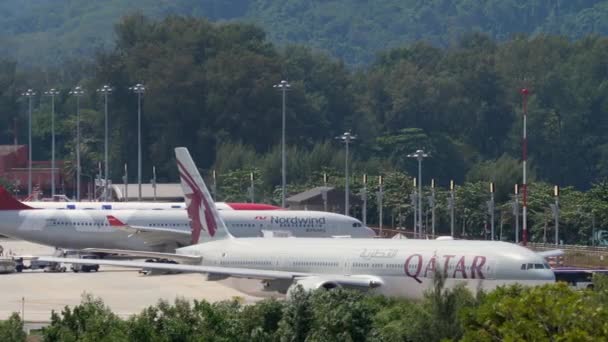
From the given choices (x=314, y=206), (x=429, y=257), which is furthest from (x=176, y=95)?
(x=429, y=257)

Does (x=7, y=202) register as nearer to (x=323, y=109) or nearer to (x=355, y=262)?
(x=355, y=262)

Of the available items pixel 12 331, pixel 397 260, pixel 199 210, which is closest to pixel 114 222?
pixel 199 210

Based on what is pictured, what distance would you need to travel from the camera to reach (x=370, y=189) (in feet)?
369

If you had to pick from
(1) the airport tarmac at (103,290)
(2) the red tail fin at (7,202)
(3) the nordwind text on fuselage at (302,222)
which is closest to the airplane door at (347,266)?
(1) the airport tarmac at (103,290)

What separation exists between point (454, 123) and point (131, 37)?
38.7 m

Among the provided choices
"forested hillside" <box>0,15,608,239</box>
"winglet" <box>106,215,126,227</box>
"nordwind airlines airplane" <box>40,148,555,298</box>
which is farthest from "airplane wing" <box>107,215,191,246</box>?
"forested hillside" <box>0,15,608,239</box>

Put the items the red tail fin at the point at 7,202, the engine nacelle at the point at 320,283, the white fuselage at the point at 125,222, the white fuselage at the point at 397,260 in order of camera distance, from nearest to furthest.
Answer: the white fuselage at the point at 397,260, the engine nacelle at the point at 320,283, the white fuselage at the point at 125,222, the red tail fin at the point at 7,202

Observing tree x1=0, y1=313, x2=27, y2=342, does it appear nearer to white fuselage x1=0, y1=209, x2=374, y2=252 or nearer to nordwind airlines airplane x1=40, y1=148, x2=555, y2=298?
nordwind airlines airplane x1=40, y1=148, x2=555, y2=298

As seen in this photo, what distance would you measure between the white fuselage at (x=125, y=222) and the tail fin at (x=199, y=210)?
19001mm

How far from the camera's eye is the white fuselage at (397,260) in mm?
47406

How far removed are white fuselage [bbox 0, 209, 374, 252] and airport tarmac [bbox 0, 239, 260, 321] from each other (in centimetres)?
632

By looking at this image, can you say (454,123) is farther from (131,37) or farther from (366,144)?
(131,37)

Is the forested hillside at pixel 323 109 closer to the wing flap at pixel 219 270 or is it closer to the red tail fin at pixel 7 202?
the red tail fin at pixel 7 202

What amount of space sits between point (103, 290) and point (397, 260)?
1598 cm
